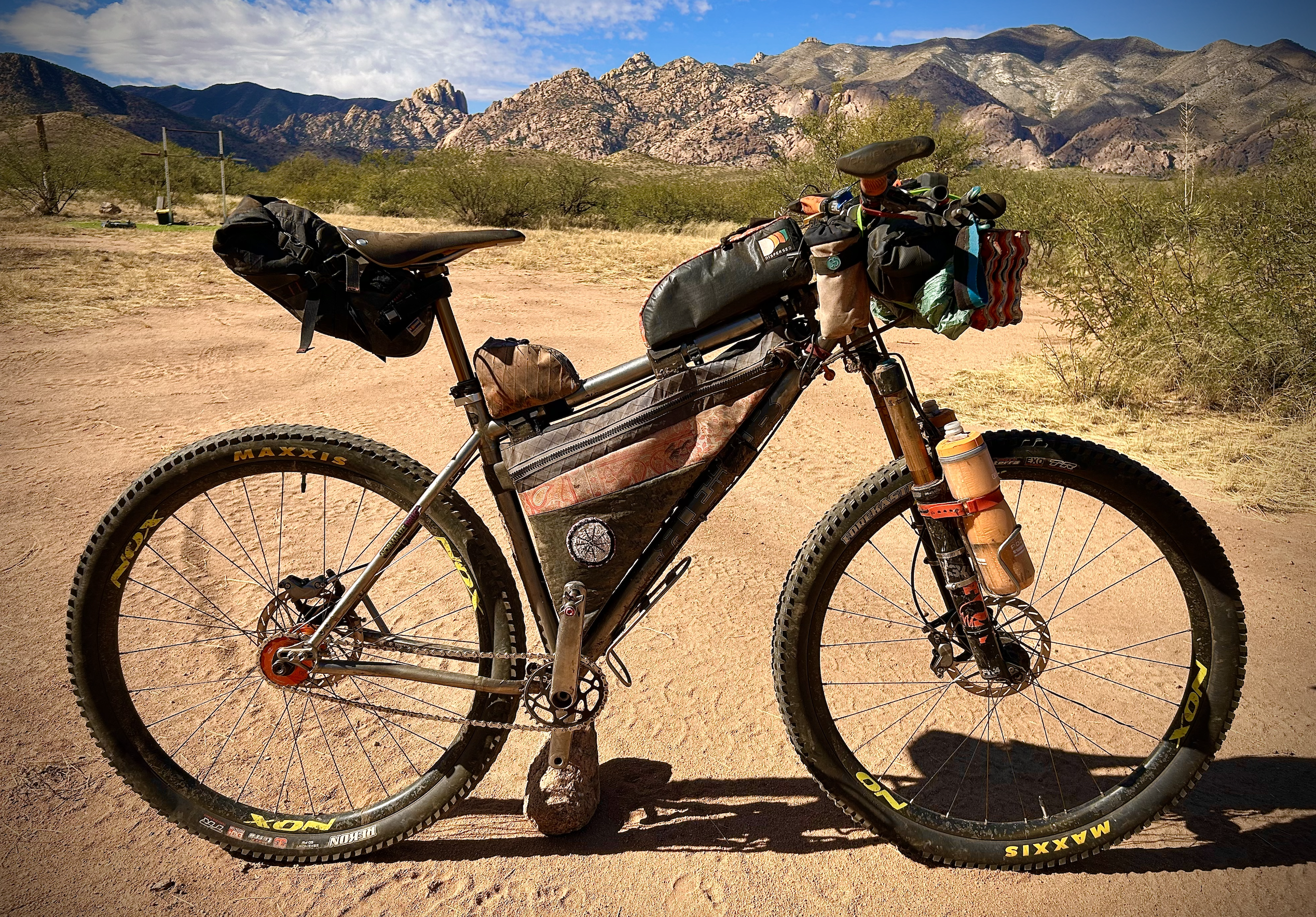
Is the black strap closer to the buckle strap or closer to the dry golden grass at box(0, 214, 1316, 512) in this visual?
the buckle strap

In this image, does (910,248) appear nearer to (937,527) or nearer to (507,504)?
(937,527)

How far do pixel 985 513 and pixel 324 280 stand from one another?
1.65 metres

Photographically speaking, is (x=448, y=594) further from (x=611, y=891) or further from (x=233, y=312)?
(x=233, y=312)

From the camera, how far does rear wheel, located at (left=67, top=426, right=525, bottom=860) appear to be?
6.75 ft

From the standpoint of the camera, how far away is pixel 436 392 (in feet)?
21.3

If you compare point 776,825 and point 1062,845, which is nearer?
point 1062,845

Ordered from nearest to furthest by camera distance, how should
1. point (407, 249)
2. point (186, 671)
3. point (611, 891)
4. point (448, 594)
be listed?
point (407, 249)
point (611, 891)
point (186, 671)
point (448, 594)

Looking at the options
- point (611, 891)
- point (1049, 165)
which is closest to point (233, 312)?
point (611, 891)

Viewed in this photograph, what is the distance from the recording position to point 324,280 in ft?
6.14

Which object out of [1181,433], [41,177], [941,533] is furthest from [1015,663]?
[41,177]

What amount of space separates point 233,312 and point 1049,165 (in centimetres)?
1691

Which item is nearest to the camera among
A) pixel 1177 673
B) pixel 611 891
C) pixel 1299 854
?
pixel 611 891

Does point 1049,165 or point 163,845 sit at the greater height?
point 1049,165

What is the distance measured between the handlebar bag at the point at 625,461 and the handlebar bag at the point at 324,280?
40cm
